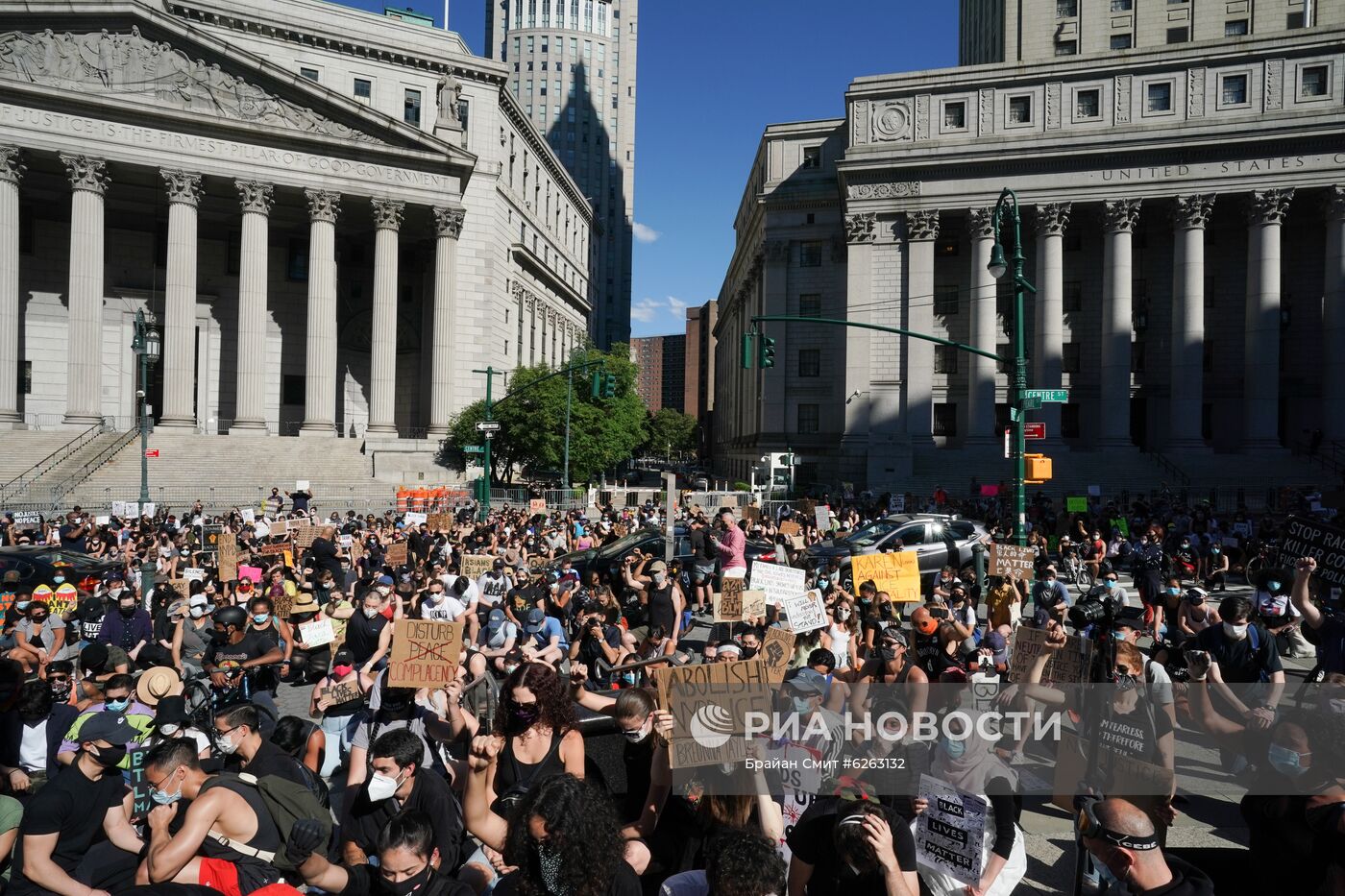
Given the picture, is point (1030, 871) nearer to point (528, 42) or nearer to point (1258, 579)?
point (1258, 579)

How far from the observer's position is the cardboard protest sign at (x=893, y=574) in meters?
12.3

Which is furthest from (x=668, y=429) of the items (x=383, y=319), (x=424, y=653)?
(x=424, y=653)

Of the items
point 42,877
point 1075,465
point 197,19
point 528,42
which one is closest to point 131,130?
point 197,19

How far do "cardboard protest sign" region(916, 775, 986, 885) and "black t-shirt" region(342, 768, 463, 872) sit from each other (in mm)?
2720

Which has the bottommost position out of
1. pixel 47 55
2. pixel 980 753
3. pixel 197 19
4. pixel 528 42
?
pixel 980 753

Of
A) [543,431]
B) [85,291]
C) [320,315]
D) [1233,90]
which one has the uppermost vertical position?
[1233,90]

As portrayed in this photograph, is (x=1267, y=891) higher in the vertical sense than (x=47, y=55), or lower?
lower

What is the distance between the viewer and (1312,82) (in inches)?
1503

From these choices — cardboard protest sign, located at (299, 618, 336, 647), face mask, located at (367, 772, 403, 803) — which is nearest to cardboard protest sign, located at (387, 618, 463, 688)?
face mask, located at (367, 772, 403, 803)

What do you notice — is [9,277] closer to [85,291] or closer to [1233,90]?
[85,291]

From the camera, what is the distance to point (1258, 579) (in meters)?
8.90

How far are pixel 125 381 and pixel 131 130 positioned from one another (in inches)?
547

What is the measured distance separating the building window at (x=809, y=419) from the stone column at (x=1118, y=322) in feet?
60.2

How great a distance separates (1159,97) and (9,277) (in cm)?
5738
